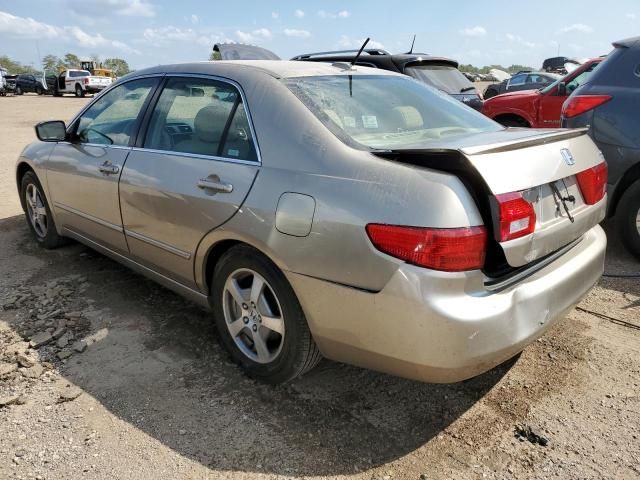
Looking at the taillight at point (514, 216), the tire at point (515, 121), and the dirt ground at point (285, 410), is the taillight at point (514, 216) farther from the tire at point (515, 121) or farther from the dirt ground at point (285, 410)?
the tire at point (515, 121)

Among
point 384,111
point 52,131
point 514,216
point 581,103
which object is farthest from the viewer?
point 581,103

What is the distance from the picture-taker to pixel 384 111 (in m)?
2.90

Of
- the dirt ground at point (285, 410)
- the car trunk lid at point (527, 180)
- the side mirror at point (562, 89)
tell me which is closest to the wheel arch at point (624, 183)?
the dirt ground at point (285, 410)

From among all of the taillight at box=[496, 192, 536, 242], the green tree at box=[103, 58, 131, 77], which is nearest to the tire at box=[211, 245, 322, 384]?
the taillight at box=[496, 192, 536, 242]

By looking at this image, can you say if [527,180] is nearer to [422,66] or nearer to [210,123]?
[210,123]

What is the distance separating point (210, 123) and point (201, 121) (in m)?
0.10

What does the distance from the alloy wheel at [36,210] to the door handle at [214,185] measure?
8.70ft

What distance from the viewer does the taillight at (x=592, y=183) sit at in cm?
264

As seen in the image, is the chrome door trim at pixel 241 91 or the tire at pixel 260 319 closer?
the tire at pixel 260 319

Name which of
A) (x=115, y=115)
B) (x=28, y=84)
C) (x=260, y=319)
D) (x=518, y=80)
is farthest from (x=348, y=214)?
(x=28, y=84)

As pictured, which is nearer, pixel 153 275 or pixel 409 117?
pixel 409 117

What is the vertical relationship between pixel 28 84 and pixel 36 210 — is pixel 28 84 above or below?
below

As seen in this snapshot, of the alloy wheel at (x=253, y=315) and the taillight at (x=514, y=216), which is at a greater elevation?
the taillight at (x=514, y=216)

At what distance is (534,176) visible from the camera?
2256 mm
